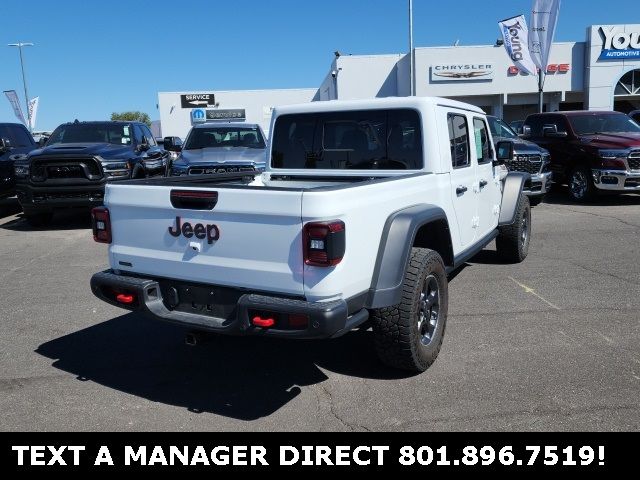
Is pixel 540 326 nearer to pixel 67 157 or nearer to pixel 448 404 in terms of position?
pixel 448 404

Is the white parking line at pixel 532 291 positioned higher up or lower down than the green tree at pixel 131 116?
lower down

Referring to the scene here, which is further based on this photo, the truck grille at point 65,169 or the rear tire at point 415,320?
the truck grille at point 65,169

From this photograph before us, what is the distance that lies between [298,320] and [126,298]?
1247 mm

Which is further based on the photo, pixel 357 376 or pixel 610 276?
pixel 610 276

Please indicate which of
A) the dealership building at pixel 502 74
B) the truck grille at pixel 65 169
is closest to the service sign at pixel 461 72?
the dealership building at pixel 502 74

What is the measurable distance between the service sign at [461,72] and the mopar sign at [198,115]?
718 inches

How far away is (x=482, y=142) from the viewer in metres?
5.65

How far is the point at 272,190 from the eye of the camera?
307 centimetres

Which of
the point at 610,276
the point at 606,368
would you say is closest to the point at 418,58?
the point at 610,276

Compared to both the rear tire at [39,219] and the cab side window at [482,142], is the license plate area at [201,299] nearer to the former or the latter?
the cab side window at [482,142]

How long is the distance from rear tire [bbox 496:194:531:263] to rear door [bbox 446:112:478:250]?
5.07 ft

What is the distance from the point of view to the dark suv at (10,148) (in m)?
11.2

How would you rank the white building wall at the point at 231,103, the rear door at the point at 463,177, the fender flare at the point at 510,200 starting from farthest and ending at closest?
the white building wall at the point at 231,103 < the fender flare at the point at 510,200 < the rear door at the point at 463,177

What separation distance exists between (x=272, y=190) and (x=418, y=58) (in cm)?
3284
